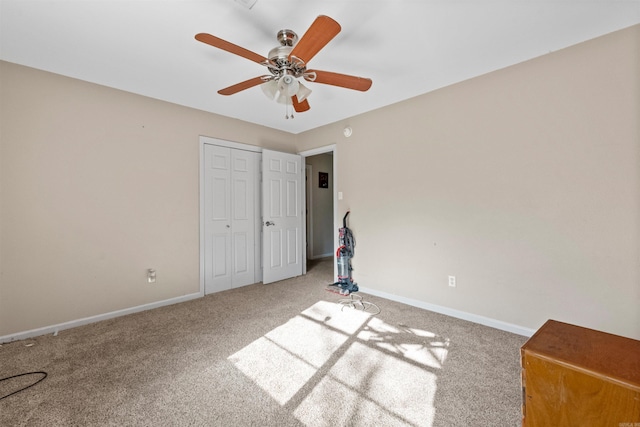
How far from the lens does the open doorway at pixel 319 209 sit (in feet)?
19.5

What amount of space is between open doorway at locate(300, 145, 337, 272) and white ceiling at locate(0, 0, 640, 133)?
314cm

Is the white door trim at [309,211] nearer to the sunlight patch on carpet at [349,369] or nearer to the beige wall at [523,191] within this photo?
the beige wall at [523,191]

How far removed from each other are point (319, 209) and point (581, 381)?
5.51 meters

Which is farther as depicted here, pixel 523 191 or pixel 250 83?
pixel 523 191

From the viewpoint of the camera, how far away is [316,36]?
1.54m

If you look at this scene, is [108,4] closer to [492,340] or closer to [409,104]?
[409,104]

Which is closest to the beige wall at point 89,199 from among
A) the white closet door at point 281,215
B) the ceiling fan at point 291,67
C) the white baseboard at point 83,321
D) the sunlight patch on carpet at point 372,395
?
the white baseboard at point 83,321

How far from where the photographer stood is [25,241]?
8.18 feet

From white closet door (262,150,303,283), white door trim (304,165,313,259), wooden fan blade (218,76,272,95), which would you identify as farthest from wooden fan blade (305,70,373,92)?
white door trim (304,165,313,259)

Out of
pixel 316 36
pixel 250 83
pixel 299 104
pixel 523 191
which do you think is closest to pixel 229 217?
pixel 299 104

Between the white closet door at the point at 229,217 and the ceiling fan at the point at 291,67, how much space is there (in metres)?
1.74

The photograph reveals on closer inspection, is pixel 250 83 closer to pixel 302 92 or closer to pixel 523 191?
pixel 302 92

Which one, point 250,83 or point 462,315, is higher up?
point 250,83

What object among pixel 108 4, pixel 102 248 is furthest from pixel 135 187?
pixel 108 4
